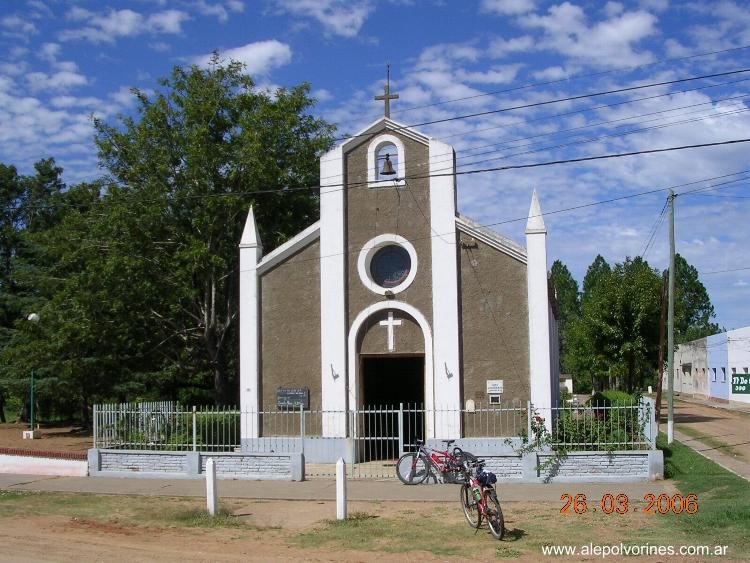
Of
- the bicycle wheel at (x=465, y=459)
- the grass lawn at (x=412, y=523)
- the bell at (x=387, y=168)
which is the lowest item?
the grass lawn at (x=412, y=523)

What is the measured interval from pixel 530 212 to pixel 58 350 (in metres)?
17.4

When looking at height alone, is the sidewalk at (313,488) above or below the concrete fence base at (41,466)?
below

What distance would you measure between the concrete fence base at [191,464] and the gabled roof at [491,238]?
7.16m

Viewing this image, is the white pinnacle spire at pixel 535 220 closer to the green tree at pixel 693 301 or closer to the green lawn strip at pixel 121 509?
the green lawn strip at pixel 121 509

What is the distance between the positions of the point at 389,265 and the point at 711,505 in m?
10.7

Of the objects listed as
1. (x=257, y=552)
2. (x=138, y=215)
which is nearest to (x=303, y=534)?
(x=257, y=552)

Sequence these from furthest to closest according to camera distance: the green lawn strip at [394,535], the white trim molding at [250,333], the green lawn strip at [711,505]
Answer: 1. the white trim molding at [250,333]
2. the green lawn strip at [394,535]
3. the green lawn strip at [711,505]

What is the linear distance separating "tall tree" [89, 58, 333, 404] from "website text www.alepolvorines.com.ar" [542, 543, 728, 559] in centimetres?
1848

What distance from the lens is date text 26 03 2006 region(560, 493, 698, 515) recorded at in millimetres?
13062

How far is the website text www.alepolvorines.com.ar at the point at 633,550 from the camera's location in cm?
998

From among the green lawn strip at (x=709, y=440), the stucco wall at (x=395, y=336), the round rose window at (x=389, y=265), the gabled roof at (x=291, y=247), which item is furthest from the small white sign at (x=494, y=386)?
the green lawn strip at (x=709, y=440)

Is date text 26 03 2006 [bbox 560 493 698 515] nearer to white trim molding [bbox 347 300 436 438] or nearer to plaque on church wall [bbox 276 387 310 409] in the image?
white trim molding [bbox 347 300 436 438]

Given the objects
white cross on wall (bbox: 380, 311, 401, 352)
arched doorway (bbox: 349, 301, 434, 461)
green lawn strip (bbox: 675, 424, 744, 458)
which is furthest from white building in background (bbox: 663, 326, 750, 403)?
white cross on wall (bbox: 380, 311, 401, 352)

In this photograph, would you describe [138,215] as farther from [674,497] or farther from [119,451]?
[674,497]
